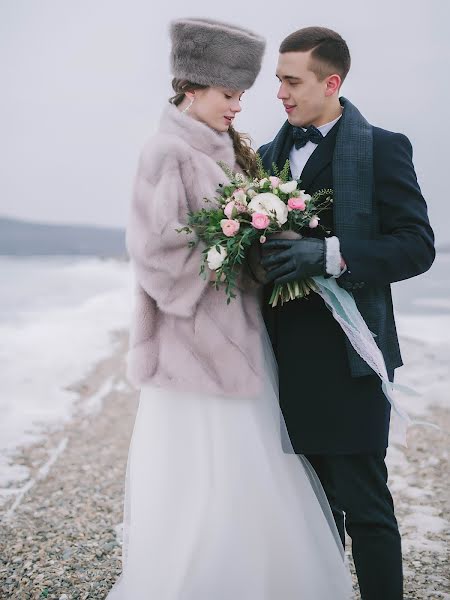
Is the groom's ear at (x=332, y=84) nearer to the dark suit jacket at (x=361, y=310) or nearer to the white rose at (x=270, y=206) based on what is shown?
the dark suit jacket at (x=361, y=310)

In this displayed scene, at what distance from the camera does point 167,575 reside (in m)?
2.50

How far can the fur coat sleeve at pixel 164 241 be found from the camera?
2.33 meters

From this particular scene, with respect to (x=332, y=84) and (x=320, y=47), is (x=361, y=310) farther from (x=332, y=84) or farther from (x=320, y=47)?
(x=320, y=47)

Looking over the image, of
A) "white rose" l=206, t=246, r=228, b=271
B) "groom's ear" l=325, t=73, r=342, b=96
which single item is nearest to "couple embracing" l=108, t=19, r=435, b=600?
"groom's ear" l=325, t=73, r=342, b=96

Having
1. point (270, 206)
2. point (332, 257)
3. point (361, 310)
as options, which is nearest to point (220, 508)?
point (361, 310)

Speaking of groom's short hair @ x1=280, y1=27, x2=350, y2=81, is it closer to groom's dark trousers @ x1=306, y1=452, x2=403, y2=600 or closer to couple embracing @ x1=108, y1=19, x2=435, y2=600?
couple embracing @ x1=108, y1=19, x2=435, y2=600

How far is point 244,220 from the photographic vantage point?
88.5 inches

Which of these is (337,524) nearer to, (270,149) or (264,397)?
(264,397)

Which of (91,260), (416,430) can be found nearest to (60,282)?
(91,260)

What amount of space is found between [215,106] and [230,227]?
54cm

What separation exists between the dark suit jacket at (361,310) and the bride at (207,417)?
11cm

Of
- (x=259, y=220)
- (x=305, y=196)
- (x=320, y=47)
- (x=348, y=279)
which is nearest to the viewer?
(x=259, y=220)

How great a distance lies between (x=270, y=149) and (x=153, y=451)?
1.22m

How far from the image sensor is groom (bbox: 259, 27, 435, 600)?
7.95ft
